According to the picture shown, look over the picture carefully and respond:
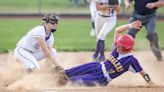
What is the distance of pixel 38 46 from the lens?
10.6m

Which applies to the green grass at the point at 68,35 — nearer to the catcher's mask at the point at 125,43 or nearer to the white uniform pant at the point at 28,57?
the white uniform pant at the point at 28,57

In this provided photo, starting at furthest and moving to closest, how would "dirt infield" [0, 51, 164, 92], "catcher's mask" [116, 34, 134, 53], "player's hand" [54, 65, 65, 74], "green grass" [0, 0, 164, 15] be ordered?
1. "green grass" [0, 0, 164, 15]
2. "player's hand" [54, 65, 65, 74]
3. "catcher's mask" [116, 34, 134, 53]
4. "dirt infield" [0, 51, 164, 92]

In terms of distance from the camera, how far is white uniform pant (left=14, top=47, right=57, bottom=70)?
409 inches

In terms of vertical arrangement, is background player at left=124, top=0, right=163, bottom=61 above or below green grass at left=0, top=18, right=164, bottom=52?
above

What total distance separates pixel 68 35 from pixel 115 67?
425 inches

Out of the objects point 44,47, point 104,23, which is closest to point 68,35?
point 104,23

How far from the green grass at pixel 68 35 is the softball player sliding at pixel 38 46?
5.13 m

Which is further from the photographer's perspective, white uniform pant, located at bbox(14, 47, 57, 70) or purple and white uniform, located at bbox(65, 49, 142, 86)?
white uniform pant, located at bbox(14, 47, 57, 70)

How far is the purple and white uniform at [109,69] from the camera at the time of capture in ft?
32.6

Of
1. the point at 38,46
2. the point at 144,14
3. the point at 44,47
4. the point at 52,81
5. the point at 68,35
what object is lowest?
the point at 68,35

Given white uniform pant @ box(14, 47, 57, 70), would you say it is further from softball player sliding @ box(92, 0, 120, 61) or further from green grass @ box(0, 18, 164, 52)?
green grass @ box(0, 18, 164, 52)

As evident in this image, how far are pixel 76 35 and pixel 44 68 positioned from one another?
33.2 ft

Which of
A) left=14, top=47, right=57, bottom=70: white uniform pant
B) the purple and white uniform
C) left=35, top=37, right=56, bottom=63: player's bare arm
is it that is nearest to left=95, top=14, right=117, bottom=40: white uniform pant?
left=14, top=47, right=57, bottom=70: white uniform pant

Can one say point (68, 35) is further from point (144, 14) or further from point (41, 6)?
point (41, 6)
